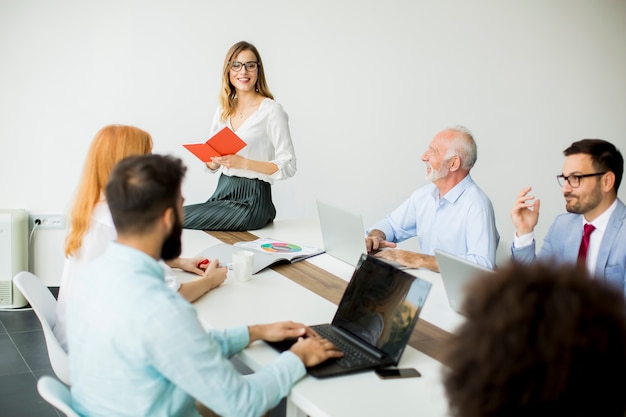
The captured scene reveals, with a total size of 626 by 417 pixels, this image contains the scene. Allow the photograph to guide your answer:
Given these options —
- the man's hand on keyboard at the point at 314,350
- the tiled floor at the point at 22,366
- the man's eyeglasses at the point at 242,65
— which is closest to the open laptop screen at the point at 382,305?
the man's hand on keyboard at the point at 314,350

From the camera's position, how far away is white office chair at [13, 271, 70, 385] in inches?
77.0

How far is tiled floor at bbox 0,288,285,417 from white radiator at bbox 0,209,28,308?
3.2 inches

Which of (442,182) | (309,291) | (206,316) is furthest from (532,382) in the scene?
(442,182)

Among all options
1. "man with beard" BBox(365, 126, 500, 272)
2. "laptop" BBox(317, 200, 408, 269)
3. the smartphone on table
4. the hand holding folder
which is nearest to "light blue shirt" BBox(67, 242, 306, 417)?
the smartphone on table

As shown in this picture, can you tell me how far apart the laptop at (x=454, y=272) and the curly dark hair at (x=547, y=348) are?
3.43 ft

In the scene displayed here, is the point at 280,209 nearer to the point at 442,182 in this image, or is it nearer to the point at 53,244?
the point at 53,244

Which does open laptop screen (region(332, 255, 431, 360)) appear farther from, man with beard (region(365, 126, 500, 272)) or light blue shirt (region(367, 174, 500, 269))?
light blue shirt (region(367, 174, 500, 269))

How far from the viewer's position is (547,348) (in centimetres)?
79

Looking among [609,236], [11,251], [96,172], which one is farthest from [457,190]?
[11,251]

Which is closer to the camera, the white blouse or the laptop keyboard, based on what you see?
the laptop keyboard

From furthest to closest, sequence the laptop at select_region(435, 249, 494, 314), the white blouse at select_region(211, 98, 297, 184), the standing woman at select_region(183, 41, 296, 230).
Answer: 1. the white blouse at select_region(211, 98, 297, 184)
2. the standing woman at select_region(183, 41, 296, 230)
3. the laptop at select_region(435, 249, 494, 314)

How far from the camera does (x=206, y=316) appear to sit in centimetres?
202

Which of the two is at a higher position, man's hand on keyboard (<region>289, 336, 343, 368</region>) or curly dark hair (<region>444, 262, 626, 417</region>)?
curly dark hair (<region>444, 262, 626, 417</region>)

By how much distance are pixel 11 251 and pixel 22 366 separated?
1.00 meters
